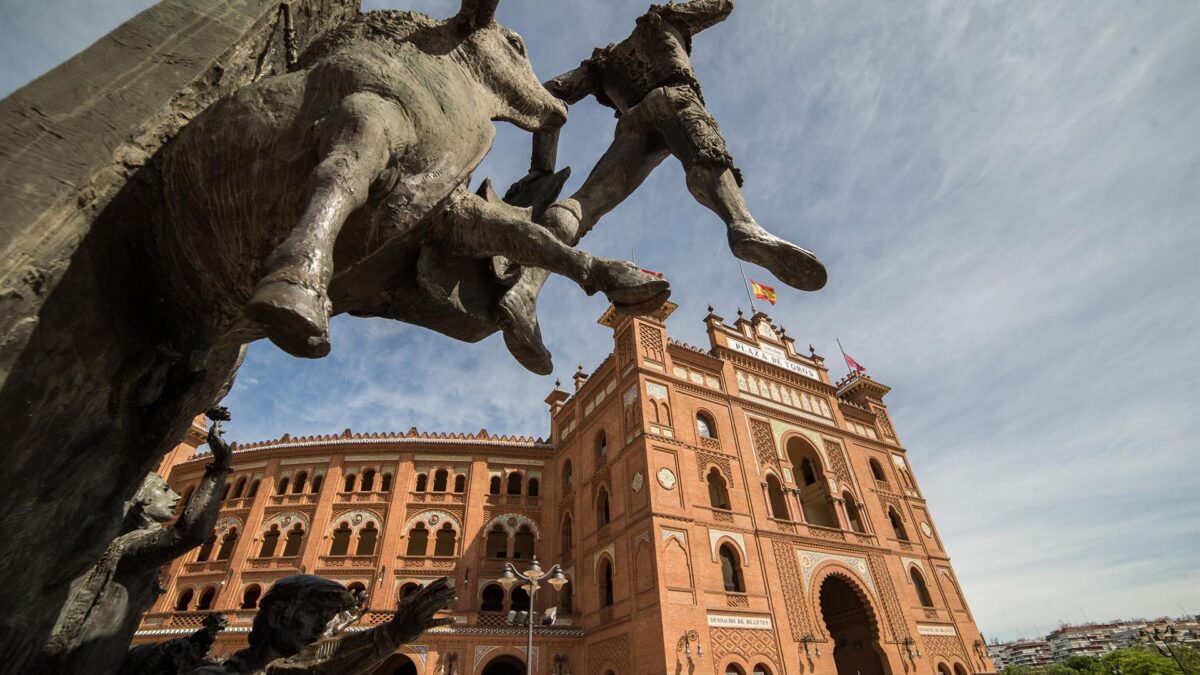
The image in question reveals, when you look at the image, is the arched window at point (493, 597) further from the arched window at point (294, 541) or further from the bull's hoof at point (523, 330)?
the bull's hoof at point (523, 330)

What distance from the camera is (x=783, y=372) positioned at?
2236cm

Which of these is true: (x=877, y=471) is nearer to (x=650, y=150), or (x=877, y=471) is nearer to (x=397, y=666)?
(x=397, y=666)

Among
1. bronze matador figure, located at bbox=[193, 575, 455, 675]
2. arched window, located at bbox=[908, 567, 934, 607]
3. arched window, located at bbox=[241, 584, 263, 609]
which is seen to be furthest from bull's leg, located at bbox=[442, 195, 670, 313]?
arched window, located at bbox=[908, 567, 934, 607]

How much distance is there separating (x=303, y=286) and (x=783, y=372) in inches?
902

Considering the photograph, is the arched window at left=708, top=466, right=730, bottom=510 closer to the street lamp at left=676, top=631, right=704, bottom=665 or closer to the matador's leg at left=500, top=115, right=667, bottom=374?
the street lamp at left=676, top=631, right=704, bottom=665

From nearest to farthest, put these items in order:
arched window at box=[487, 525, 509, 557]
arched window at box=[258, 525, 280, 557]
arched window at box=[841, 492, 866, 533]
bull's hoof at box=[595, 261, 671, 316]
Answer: bull's hoof at box=[595, 261, 671, 316] < arched window at box=[841, 492, 866, 533] < arched window at box=[258, 525, 280, 557] < arched window at box=[487, 525, 509, 557]

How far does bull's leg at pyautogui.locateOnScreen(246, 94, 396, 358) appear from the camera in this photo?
0.86 m

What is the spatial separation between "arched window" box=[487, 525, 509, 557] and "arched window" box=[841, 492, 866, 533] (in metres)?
12.6

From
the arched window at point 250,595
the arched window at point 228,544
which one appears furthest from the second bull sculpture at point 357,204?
the arched window at point 228,544

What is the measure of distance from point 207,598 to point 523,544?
1118 centimetres

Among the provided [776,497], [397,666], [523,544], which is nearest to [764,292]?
[776,497]

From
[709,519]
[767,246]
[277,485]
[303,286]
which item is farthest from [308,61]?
[277,485]

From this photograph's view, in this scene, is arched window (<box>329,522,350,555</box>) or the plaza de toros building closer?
the plaza de toros building

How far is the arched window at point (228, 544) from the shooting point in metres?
20.7
